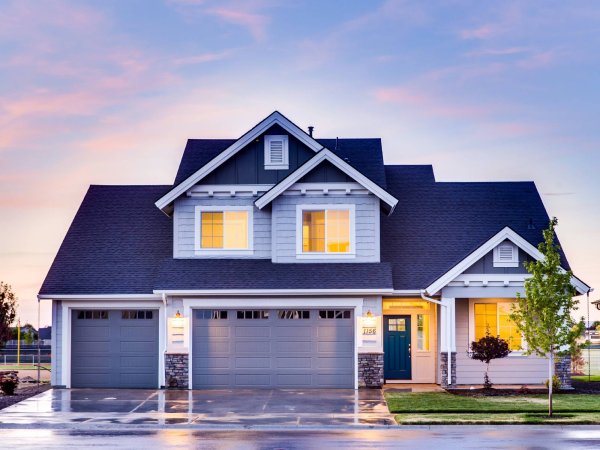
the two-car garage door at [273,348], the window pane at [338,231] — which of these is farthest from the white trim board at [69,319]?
the window pane at [338,231]

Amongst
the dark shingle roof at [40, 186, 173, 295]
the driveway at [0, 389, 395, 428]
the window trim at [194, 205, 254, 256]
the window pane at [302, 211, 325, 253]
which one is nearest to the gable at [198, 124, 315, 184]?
the window trim at [194, 205, 254, 256]

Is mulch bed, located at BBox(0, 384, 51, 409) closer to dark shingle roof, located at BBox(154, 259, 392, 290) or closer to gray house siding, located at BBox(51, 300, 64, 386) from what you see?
gray house siding, located at BBox(51, 300, 64, 386)

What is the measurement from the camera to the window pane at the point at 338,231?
29.1 m

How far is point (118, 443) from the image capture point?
18016mm

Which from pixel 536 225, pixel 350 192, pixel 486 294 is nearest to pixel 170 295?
pixel 350 192

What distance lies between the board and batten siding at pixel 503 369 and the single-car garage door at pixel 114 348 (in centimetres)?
996

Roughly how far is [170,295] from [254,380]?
3.82 m

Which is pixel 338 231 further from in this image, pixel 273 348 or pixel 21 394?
pixel 21 394

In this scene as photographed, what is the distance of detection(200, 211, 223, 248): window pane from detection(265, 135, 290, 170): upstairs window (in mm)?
2434

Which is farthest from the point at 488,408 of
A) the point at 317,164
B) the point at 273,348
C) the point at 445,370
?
the point at 317,164

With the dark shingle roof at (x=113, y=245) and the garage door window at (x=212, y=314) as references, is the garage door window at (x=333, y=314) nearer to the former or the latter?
the garage door window at (x=212, y=314)

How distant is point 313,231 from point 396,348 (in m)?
4.90

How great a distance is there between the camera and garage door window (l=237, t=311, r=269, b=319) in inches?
1132

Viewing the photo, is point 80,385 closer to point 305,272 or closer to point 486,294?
point 305,272
